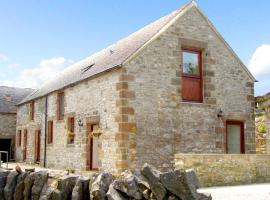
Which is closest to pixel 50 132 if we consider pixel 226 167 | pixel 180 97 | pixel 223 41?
pixel 180 97

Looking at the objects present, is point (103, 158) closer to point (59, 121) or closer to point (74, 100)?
point (74, 100)

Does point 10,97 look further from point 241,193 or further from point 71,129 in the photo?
point 241,193

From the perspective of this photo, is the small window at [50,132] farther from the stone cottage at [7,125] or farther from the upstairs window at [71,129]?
the stone cottage at [7,125]

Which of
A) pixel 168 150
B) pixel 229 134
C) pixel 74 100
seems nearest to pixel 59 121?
pixel 74 100

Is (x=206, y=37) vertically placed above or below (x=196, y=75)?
above

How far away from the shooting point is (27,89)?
125 ft

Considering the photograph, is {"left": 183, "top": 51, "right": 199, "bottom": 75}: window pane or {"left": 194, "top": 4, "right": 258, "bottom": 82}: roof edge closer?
{"left": 183, "top": 51, "right": 199, "bottom": 75}: window pane

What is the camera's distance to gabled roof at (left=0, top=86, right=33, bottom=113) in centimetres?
3329

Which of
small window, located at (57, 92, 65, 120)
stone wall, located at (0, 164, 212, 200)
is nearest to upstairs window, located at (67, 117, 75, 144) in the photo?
small window, located at (57, 92, 65, 120)

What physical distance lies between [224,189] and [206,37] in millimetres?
8031

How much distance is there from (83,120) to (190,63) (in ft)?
17.7

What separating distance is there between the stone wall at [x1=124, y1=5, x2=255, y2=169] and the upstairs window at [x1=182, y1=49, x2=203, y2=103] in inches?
10.3

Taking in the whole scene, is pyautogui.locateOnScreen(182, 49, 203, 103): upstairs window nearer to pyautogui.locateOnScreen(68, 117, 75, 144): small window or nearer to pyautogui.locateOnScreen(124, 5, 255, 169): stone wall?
pyautogui.locateOnScreen(124, 5, 255, 169): stone wall

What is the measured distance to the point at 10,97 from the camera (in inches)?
1383
